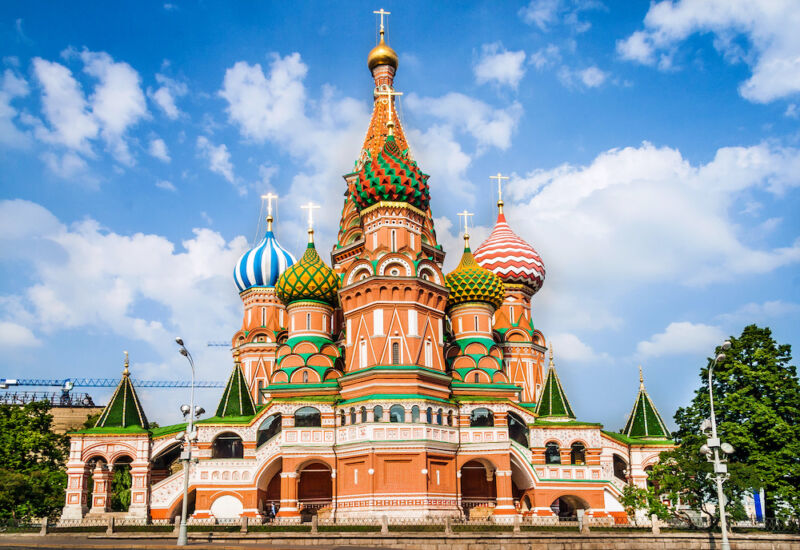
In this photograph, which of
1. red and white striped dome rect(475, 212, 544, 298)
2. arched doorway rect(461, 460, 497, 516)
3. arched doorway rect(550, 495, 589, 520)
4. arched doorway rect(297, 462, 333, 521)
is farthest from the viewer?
red and white striped dome rect(475, 212, 544, 298)

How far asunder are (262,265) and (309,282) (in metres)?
8.46

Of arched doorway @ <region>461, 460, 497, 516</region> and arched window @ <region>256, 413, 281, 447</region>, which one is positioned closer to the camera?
arched window @ <region>256, 413, 281, 447</region>

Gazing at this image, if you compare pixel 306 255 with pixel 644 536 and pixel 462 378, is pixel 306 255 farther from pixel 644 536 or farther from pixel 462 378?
pixel 644 536

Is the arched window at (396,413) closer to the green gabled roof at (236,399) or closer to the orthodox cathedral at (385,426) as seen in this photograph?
the orthodox cathedral at (385,426)

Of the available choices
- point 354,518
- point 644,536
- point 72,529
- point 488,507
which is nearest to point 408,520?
point 354,518

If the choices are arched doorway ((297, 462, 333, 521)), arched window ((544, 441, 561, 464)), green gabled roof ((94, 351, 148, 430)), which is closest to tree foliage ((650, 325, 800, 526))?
arched window ((544, 441, 561, 464))

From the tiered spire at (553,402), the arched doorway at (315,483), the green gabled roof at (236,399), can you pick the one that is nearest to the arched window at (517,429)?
the tiered spire at (553,402)

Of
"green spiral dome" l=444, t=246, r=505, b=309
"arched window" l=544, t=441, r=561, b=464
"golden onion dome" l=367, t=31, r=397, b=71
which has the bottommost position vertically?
"arched window" l=544, t=441, r=561, b=464

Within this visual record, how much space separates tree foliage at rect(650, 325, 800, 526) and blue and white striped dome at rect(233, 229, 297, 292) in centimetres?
2290

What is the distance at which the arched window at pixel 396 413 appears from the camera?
2878 centimetres

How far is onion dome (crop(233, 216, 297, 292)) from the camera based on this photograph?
1650 inches

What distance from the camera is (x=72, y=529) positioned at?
23516mm

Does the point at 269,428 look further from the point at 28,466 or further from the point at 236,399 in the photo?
the point at 28,466

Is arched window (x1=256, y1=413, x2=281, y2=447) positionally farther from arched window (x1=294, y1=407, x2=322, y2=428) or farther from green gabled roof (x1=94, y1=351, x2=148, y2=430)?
green gabled roof (x1=94, y1=351, x2=148, y2=430)
